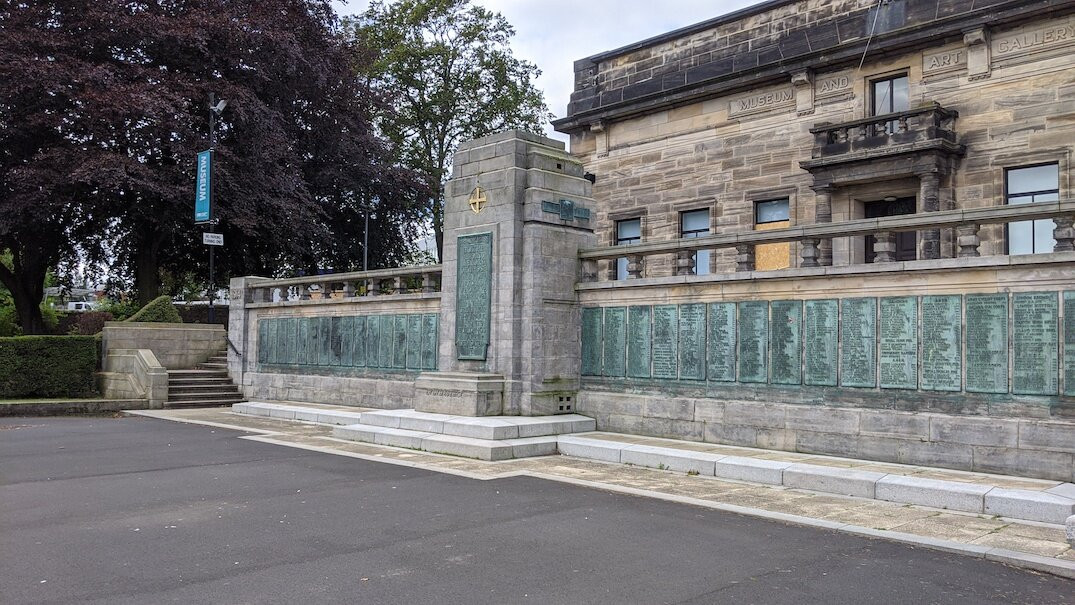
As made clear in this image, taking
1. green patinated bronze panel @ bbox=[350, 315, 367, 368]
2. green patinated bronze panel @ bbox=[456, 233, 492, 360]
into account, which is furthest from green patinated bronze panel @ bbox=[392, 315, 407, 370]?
green patinated bronze panel @ bbox=[456, 233, 492, 360]

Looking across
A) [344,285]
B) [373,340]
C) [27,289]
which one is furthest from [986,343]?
[27,289]

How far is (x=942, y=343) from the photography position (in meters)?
10.6

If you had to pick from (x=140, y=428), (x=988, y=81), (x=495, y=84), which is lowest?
(x=140, y=428)

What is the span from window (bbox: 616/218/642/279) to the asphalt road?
15262 millimetres

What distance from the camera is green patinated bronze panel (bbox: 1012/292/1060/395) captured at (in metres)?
9.84

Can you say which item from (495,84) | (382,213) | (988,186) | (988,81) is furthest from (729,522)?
(495,84)

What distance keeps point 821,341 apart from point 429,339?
27.5 feet

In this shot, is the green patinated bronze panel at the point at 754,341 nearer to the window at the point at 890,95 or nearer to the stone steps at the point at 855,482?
the stone steps at the point at 855,482

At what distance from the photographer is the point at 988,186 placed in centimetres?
1838

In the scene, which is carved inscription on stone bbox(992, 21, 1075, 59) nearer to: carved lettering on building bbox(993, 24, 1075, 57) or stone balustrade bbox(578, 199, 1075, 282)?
carved lettering on building bbox(993, 24, 1075, 57)

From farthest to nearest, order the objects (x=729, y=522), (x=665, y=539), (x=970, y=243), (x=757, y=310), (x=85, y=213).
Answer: (x=85, y=213)
(x=757, y=310)
(x=970, y=243)
(x=729, y=522)
(x=665, y=539)

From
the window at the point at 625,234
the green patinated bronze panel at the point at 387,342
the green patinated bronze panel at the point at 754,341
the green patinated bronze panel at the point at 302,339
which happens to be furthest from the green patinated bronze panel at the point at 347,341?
the green patinated bronze panel at the point at 754,341

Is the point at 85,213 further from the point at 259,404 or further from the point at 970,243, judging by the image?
the point at 970,243

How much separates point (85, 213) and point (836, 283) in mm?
25875
